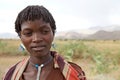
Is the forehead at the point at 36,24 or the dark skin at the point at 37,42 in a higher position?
the forehead at the point at 36,24

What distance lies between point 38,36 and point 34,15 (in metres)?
0.14

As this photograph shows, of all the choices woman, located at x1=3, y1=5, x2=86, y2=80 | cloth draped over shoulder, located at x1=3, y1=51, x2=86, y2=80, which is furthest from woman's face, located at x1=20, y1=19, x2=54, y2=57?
cloth draped over shoulder, located at x1=3, y1=51, x2=86, y2=80

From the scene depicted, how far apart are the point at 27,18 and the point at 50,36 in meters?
0.19

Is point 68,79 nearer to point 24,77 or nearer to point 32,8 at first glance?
point 24,77

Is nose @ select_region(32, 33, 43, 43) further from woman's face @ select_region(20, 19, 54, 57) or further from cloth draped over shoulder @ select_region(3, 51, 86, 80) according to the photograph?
cloth draped over shoulder @ select_region(3, 51, 86, 80)

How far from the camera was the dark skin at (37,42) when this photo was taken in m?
2.48

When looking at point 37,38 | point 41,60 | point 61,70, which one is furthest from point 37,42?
point 61,70

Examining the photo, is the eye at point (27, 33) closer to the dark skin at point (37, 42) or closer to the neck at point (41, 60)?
the dark skin at point (37, 42)

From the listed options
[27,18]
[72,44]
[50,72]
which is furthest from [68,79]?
[72,44]

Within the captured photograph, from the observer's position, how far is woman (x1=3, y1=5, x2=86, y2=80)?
8.17ft

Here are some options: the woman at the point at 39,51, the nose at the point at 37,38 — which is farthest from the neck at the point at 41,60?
the nose at the point at 37,38

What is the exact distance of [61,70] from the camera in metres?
2.59

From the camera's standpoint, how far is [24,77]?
259cm

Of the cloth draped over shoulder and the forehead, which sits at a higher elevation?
the forehead
